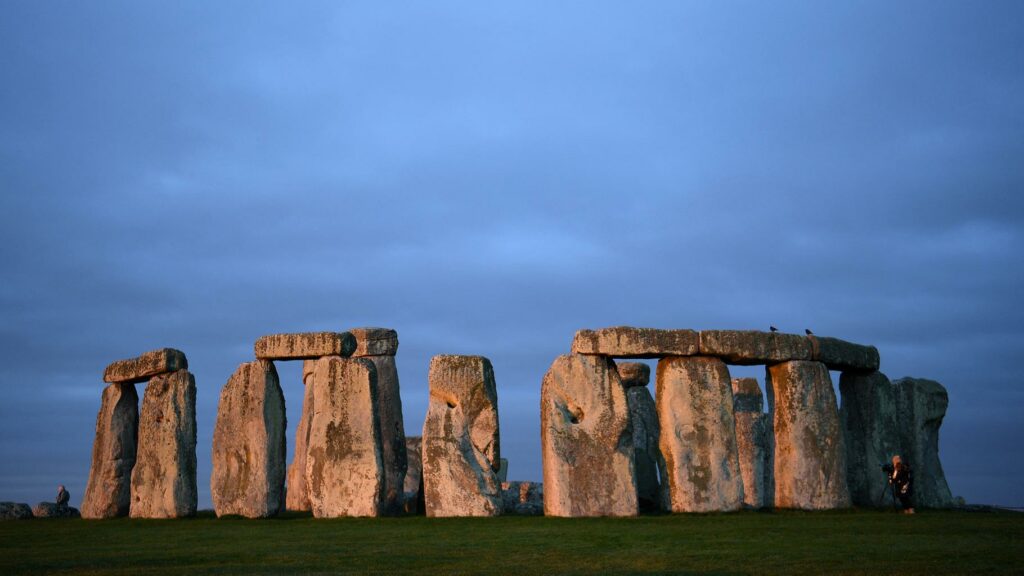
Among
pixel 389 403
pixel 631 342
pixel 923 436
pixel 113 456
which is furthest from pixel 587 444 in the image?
pixel 113 456

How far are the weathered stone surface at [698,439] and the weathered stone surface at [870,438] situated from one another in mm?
3570

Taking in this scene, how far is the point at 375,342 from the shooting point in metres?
21.3

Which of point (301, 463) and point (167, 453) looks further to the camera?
point (301, 463)

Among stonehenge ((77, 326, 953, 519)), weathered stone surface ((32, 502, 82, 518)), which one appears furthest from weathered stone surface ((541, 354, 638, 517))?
weathered stone surface ((32, 502, 82, 518))

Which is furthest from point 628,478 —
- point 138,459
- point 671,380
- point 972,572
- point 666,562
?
point 138,459

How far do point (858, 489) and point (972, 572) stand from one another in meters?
10.3

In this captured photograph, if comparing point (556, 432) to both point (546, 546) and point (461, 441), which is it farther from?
point (546, 546)

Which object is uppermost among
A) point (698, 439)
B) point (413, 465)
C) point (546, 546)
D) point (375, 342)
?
point (375, 342)

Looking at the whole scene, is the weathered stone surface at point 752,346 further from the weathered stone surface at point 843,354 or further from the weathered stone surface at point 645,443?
the weathered stone surface at point 645,443

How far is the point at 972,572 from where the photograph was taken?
1050 cm

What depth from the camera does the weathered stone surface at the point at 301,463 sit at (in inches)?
883

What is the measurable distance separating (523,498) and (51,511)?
951 centimetres

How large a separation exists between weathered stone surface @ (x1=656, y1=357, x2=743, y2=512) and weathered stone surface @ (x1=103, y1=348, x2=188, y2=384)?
344 inches

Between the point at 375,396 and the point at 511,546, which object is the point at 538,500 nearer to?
the point at 375,396
